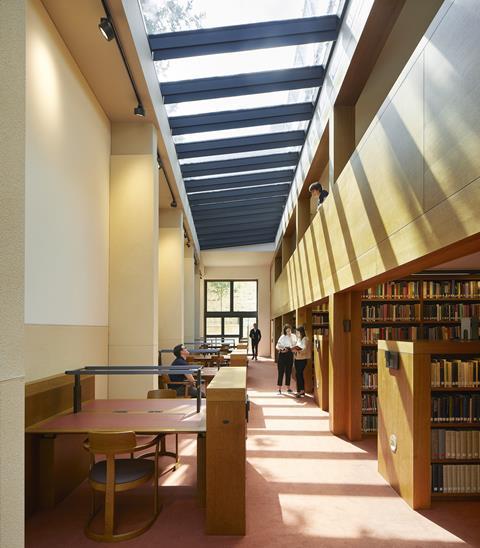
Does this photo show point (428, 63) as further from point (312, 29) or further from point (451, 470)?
point (451, 470)

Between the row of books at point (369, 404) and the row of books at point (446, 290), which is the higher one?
the row of books at point (446, 290)

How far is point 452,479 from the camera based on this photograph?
4449 mm

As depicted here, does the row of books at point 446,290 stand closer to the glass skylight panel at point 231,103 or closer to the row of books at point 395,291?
the row of books at point 395,291

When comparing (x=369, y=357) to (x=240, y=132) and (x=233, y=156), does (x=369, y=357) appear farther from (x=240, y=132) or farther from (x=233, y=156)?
(x=233, y=156)

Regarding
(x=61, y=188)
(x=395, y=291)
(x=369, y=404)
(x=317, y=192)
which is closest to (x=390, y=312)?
(x=395, y=291)

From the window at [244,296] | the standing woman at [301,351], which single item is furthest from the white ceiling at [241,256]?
the standing woman at [301,351]

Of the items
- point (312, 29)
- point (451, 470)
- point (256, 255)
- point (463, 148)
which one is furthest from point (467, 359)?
point (256, 255)

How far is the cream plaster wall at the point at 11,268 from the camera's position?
6.10 ft

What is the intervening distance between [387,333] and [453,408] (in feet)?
9.98

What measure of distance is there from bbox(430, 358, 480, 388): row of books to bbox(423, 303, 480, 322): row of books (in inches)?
125

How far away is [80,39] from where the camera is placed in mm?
4891

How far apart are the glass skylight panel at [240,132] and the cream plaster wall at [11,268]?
6.64 metres

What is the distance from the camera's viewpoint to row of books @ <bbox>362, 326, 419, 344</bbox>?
24.3 feet

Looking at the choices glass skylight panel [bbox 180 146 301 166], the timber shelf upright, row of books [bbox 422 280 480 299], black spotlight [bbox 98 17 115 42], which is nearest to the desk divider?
black spotlight [bbox 98 17 115 42]
